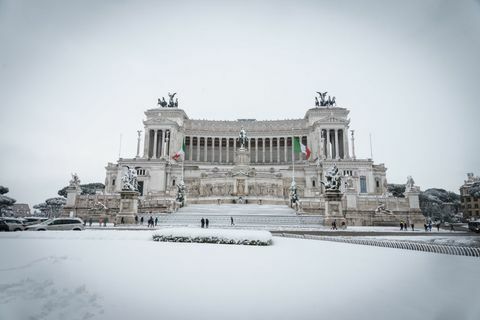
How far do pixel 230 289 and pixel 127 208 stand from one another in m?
26.7

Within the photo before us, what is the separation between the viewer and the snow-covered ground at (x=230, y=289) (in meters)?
4.89

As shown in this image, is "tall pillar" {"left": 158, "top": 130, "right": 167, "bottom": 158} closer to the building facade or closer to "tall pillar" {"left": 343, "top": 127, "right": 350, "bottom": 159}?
the building facade

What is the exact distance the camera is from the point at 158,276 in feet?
23.1

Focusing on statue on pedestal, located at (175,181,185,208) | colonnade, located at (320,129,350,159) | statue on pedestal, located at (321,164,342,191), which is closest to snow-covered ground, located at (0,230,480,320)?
statue on pedestal, located at (321,164,342,191)

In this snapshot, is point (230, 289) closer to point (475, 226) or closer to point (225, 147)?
point (475, 226)

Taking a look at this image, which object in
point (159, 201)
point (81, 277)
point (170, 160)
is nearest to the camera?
point (81, 277)

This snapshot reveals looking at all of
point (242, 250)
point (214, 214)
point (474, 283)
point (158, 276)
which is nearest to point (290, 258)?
point (242, 250)

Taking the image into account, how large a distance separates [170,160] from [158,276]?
65.0m

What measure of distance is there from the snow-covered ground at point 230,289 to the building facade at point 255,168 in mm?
31122

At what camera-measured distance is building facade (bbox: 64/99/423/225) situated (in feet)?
134

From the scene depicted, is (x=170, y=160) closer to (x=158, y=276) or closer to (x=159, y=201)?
(x=159, y=201)

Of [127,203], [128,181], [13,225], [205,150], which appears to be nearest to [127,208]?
[127,203]

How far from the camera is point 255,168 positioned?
7625cm

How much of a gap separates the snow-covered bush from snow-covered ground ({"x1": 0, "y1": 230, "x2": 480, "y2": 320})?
13.8 feet
